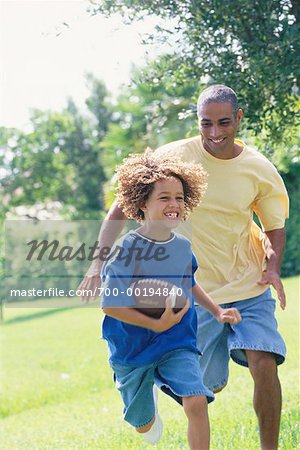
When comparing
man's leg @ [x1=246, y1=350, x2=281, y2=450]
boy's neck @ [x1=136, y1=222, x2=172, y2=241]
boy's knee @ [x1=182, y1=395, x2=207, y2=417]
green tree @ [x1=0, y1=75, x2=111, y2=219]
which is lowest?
green tree @ [x1=0, y1=75, x2=111, y2=219]

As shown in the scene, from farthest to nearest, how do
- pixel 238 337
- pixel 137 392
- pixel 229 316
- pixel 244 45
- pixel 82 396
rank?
pixel 82 396, pixel 244 45, pixel 238 337, pixel 137 392, pixel 229 316

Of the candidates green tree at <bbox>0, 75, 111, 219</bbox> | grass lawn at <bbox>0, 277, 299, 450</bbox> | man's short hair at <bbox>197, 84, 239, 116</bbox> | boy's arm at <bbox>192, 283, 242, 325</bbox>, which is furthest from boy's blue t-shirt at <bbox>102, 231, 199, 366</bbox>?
green tree at <bbox>0, 75, 111, 219</bbox>

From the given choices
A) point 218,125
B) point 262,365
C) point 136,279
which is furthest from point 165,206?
point 262,365

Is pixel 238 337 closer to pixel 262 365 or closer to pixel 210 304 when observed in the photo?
pixel 262 365

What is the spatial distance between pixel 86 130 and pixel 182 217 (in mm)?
27898

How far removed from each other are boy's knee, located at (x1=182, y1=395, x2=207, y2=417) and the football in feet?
1.41

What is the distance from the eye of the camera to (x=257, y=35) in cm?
633

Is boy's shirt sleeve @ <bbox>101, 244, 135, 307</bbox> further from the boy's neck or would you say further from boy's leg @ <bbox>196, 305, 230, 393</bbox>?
boy's leg @ <bbox>196, 305, 230, 393</bbox>

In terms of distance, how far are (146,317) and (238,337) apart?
0.82m

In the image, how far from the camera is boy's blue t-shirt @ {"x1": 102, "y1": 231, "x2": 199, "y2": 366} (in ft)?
13.9

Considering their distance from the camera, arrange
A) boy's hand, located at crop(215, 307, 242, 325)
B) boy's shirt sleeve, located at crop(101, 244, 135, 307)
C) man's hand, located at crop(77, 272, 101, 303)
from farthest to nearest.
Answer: man's hand, located at crop(77, 272, 101, 303), boy's hand, located at crop(215, 307, 242, 325), boy's shirt sleeve, located at crop(101, 244, 135, 307)

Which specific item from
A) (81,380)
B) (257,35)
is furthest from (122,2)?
→ (81,380)

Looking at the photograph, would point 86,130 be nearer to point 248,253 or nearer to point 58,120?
point 58,120

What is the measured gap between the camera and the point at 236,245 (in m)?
5.04
